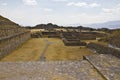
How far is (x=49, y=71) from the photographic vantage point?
32.1 feet

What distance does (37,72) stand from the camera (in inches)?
380

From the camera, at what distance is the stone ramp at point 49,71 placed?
885 centimetres

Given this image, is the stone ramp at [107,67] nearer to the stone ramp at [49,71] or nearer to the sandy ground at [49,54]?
the stone ramp at [49,71]

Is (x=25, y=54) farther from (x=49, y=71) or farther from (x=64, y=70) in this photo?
(x=64, y=70)

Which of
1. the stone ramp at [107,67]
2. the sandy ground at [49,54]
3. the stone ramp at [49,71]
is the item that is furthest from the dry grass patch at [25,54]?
the stone ramp at [107,67]

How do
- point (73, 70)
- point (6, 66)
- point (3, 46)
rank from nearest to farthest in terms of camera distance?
1. point (73, 70)
2. point (6, 66)
3. point (3, 46)

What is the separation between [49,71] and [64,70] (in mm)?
794

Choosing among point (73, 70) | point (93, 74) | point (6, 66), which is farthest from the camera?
point (6, 66)

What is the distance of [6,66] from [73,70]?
12.9ft

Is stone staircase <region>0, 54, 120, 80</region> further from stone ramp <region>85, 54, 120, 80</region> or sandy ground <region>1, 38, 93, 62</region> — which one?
sandy ground <region>1, 38, 93, 62</region>

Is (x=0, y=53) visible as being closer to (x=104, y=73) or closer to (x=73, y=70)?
(x=73, y=70)

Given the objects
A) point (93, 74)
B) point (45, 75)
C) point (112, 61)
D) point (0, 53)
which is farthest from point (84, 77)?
point (0, 53)

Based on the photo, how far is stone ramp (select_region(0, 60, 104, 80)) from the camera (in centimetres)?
885

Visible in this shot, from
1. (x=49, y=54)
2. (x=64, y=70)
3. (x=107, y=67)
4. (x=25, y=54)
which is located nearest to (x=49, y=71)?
(x=64, y=70)
